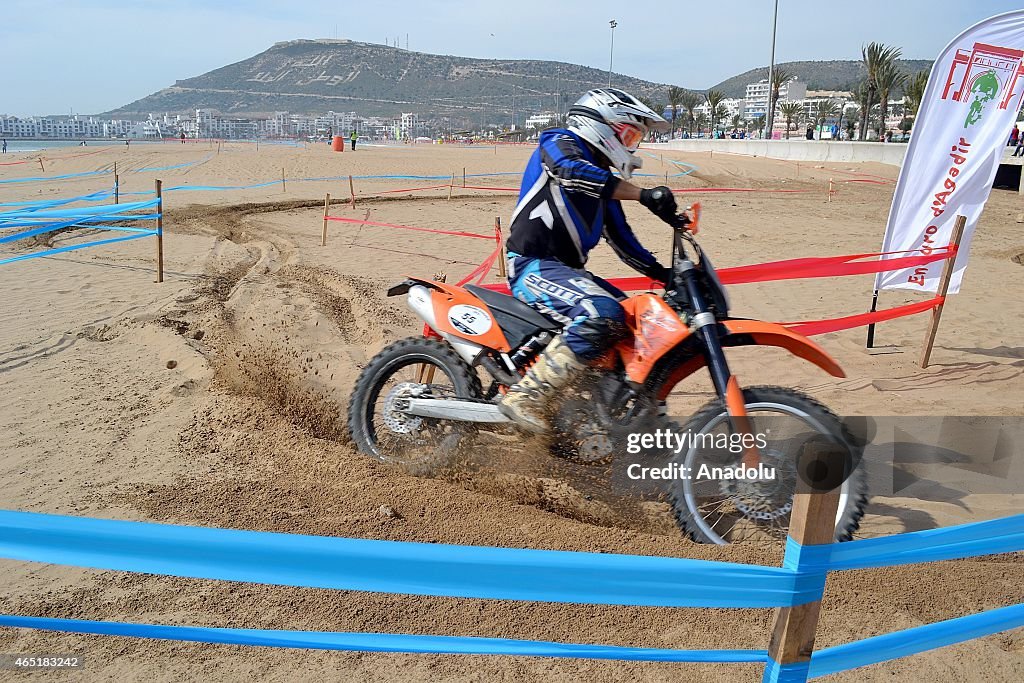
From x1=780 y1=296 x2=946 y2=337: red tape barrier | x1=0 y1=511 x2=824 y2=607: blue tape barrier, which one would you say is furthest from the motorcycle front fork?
x1=780 y1=296 x2=946 y2=337: red tape barrier

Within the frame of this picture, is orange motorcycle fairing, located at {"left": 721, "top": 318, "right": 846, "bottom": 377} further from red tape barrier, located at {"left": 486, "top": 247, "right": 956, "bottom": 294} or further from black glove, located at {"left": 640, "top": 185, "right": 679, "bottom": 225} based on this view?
red tape barrier, located at {"left": 486, "top": 247, "right": 956, "bottom": 294}

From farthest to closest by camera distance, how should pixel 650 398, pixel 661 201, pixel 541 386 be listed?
pixel 541 386 < pixel 650 398 < pixel 661 201

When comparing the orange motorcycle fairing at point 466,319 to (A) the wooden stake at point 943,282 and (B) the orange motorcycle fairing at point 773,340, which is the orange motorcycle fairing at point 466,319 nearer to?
(B) the orange motorcycle fairing at point 773,340

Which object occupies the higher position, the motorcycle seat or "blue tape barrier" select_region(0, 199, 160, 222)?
"blue tape barrier" select_region(0, 199, 160, 222)

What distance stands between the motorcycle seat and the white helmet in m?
0.84

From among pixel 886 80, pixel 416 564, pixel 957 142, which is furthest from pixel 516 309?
pixel 886 80

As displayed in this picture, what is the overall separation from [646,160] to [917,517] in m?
33.9

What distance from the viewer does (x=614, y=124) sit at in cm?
382

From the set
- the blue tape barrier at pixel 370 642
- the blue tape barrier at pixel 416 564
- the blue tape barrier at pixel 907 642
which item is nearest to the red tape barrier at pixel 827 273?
the blue tape barrier at pixel 907 642

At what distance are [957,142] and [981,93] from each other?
414 millimetres

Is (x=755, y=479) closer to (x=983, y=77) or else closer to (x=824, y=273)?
(x=824, y=273)

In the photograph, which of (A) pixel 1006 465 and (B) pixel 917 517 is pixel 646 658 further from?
(A) pixel 1006 465

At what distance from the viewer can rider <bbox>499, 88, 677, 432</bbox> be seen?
3.71 meters

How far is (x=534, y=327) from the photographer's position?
4027 millimetres
